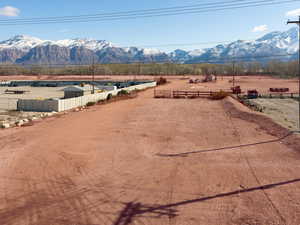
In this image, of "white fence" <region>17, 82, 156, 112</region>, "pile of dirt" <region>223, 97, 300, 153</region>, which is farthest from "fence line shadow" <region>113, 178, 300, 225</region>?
"white fence" <region>17, 82, 156, 112</region>

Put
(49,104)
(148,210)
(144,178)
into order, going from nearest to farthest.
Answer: (148,210), (144,178), (49,104)

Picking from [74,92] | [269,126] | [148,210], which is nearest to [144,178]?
[148,210]

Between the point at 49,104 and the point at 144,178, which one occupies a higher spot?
the point at 49,104

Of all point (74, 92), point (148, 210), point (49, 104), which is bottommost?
point (148, 210)

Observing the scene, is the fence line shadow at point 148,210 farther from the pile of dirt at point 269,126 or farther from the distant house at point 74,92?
the distant house at point 74,92

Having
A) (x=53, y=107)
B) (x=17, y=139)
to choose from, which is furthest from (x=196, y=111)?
(x=17, y=139)

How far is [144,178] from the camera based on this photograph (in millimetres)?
11414

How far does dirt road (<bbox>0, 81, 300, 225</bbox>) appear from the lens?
8477 millimetres

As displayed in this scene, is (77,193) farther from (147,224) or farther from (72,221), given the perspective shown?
(147,224)

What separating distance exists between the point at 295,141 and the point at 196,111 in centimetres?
1347

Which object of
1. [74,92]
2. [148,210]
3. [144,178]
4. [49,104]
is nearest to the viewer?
[148,210]

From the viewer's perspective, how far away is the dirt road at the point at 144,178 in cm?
848

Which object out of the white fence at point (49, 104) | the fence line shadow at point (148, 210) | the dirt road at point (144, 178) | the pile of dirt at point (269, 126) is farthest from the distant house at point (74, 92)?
the fence line shadow at point (148, 210)

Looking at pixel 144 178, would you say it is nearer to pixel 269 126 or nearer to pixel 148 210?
pixel 148 210
